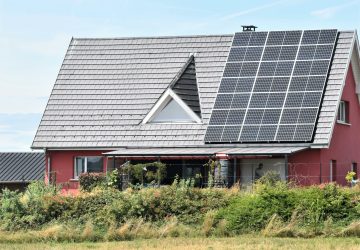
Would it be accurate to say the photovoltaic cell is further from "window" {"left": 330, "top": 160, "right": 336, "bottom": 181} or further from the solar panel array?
"window" {"left": 330, "top": 160, "right": 336, "bottom": 181}

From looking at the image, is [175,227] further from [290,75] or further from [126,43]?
[126,43]

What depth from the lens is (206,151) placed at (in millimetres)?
41938

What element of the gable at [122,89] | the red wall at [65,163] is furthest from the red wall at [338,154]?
the red wall at [65,163]

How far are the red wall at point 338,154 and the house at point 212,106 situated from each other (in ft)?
0.14

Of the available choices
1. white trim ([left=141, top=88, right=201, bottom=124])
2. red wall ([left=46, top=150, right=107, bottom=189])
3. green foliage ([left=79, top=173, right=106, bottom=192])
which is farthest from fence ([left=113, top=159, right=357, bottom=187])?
red wall ([left=46, top=150, right=107, bottom=189])

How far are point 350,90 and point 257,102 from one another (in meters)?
5.59

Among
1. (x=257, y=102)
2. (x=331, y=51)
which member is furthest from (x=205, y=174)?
(x=331, y=51)

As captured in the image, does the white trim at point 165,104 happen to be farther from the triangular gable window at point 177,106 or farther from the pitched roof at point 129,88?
the pitched roof at point 129,88

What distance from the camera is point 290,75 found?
4366cm

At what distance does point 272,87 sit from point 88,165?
28.1 feet

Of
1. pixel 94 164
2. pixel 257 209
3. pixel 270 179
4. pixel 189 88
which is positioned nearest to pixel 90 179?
pixel 94 164

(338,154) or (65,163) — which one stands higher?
(338,154)

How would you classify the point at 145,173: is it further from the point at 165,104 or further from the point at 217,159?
the point at 165,104

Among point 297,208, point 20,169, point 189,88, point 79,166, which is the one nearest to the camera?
point 297,208
